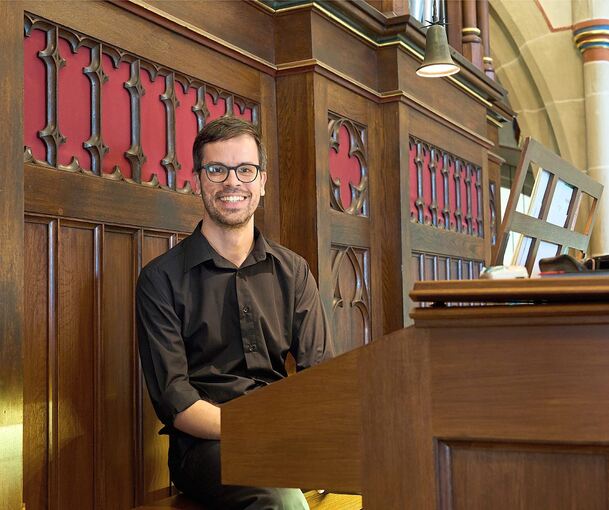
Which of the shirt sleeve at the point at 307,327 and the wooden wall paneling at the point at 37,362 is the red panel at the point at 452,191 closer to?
the shirt sleeve at the point at 307,327

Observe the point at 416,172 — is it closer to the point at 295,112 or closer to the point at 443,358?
the point at 295,112

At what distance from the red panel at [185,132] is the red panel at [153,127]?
9 cm

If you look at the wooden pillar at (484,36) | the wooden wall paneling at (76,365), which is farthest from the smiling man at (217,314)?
the wooden pillar at (484,36)

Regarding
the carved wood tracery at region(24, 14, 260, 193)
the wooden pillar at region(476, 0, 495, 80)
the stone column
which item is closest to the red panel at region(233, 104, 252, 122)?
the carved wood tracery at region(24, 14, 260, 193)

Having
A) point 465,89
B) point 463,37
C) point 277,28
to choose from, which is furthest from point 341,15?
point 463,37

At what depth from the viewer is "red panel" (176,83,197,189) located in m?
3.38

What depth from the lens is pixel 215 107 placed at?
3615 millimetres

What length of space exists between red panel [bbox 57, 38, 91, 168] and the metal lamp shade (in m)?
2.04

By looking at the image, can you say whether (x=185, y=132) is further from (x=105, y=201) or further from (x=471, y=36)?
(x=471, y=36)

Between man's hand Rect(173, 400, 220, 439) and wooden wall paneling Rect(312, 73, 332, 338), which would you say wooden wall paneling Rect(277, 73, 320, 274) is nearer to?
wooden wall paneling Rect(312, 73, 332, 338)

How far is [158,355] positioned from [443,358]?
1.27 meters

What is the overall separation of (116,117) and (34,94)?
0.39m

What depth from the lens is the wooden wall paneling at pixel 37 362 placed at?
259 cm

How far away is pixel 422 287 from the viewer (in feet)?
4.55
